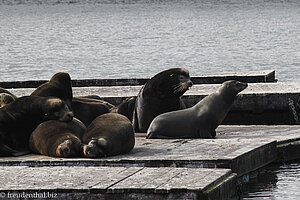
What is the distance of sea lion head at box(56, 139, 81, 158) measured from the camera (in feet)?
26.8

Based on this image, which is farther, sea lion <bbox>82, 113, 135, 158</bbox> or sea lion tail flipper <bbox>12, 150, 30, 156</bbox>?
sea lion tail flipper <bbox>12, 150, 30, 156</bbox>

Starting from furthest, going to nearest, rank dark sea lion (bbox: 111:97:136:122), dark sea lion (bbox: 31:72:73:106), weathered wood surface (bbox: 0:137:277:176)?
1. dark sea lion (bbox: 111:97:136:122)
2. dark sea lion (bbox: 31:72:73:106)
3. weathered wood surface (bbox: 0:137:277:176)

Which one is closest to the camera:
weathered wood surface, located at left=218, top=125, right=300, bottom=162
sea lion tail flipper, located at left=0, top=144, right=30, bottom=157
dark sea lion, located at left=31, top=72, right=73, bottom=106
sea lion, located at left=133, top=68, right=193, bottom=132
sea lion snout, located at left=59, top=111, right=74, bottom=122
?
sea lion tail flipper, located at left=0, top=144, right=30, bottom=157

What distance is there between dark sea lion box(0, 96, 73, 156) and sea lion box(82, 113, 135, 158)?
0.34 metres

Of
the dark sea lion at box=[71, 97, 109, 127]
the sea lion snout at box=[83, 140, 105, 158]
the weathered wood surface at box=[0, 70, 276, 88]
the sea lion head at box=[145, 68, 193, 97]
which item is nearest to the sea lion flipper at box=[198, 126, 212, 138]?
the sea lion head at box=[145, 68, 193, 97]

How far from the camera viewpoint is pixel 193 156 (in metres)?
7.99

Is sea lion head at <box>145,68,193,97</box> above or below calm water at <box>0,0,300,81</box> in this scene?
above

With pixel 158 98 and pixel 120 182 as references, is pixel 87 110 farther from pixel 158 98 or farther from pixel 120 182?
pixel 120 182

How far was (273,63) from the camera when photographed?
3409 centimetres

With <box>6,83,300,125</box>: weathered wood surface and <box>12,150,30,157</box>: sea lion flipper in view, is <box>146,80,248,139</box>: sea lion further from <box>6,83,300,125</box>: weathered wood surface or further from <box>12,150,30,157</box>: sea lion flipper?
<box>6,83,300,125</box>: weathered wood surface

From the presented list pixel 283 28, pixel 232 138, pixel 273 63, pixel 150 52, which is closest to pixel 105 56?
pixel 150 52

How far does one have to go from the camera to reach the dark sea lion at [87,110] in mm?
9922

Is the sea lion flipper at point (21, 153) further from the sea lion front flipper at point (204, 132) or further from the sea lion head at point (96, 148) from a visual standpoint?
the sea lion front flipper at point (204, 132)

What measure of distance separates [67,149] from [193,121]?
6.67 feet
